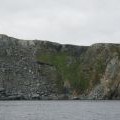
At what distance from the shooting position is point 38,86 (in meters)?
198

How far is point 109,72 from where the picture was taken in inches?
7864

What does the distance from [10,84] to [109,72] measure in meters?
39.5

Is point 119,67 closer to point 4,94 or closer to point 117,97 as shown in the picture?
point 117,97

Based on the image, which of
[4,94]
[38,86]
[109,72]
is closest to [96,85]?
[109,72]

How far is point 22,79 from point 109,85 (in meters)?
34.6

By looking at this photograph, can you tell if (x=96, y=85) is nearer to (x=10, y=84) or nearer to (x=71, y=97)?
(x=71, y=97)

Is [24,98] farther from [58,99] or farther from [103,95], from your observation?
[103,95]

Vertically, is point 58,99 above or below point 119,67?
below

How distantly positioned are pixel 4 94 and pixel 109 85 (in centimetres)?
4035
